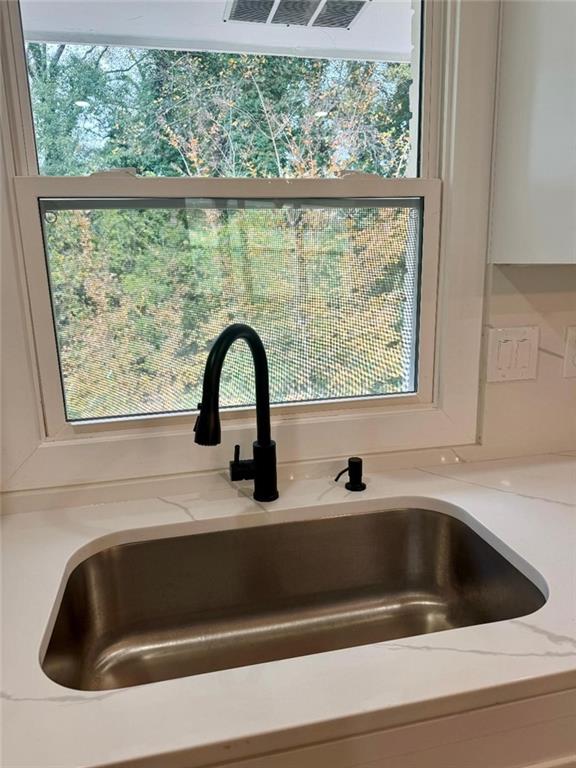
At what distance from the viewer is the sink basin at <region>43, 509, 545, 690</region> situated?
92cm

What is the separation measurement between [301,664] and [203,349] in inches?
24.8

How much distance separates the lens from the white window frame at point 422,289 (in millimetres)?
964

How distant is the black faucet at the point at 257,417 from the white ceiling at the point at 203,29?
533 mm

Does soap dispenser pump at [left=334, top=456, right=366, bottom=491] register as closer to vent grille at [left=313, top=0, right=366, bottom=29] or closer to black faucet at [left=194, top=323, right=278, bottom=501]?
black faucet at [left=194, top=323, right=278, bottom=501]

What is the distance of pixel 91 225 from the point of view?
3.26 ft

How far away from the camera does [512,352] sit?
1.17m

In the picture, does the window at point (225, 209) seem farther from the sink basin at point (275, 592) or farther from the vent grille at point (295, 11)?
the sink basin at point (275, 592)

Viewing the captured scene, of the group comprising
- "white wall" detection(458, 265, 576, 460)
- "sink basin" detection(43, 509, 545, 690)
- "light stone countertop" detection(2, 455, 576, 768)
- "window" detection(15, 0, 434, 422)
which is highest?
"window" detection(15, 0, 434, 422)

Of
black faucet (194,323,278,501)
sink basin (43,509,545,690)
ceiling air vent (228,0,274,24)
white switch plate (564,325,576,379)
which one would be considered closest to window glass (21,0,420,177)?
ceiling air vent (228,0,274,24)

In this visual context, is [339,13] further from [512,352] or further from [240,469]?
[240,469]

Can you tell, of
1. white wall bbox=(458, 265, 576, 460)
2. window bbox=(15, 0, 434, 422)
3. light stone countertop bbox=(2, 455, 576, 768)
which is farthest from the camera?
white wall bbox=(458, 265, 576, 460)

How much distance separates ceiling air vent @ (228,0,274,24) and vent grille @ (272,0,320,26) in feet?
0.06

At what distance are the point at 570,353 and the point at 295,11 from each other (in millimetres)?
887

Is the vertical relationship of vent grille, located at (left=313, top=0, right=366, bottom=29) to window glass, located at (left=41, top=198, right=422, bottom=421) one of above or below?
above
